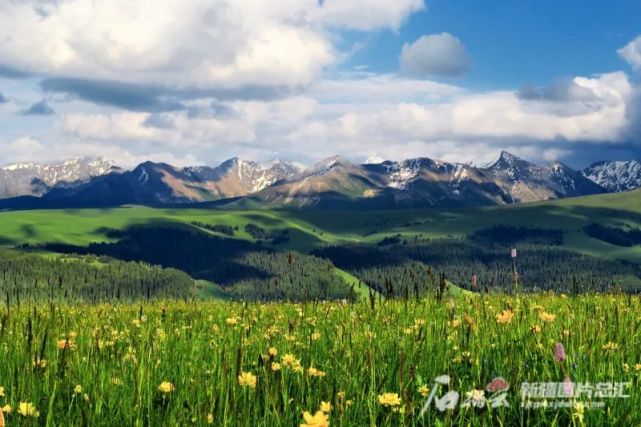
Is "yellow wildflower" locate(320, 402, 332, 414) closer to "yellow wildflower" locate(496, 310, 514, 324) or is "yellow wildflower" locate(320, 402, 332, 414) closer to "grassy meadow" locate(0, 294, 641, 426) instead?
"grassy meadow" locate(0, 294, 641, 426)

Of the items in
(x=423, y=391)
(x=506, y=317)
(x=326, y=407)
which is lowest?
(x=423, y=391)

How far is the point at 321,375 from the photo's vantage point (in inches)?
218

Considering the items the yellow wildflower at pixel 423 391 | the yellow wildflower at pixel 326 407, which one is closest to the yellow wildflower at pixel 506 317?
the yellow wildflower at pixel 423 391

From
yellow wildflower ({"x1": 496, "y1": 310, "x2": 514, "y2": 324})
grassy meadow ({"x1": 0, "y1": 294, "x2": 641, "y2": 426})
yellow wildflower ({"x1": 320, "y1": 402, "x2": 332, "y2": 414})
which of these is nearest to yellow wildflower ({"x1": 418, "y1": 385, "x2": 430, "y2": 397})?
grassy meadow ({"x1": 0, "y1": 294, "x2": 641, "y2": 426})

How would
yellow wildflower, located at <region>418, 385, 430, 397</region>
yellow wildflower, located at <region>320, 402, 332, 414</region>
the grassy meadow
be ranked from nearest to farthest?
1. yellow wildflower, located at <region>320, 402, 332, 414</region>
2. the grassy meadow
3. yellow wildflower, located at <region>418, 385, 430, 397</region>

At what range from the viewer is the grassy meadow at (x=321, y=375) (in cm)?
468

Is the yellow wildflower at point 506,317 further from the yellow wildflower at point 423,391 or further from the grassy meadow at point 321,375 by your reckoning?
the yellow wildflower at point 423,391

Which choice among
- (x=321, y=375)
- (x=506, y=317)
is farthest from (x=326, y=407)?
(x=506, y=317)

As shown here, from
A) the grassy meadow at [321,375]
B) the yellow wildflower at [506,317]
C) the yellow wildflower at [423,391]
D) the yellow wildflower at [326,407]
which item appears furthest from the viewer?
the yellow wildflower at [506,317]

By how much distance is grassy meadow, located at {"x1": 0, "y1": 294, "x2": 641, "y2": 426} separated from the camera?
468cm

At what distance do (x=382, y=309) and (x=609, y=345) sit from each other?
5507 millimetres

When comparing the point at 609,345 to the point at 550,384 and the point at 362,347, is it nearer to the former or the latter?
the point at 550,384

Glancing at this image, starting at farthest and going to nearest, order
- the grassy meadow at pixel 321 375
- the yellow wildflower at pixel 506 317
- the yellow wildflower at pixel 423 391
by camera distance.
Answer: the yellow wildflower at pixel 506 317 < the yellow wildflower at pixel 423 391 < the grassy meadow at pixel 321 375

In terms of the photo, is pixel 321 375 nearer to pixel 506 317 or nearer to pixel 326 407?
pixel 326 407
